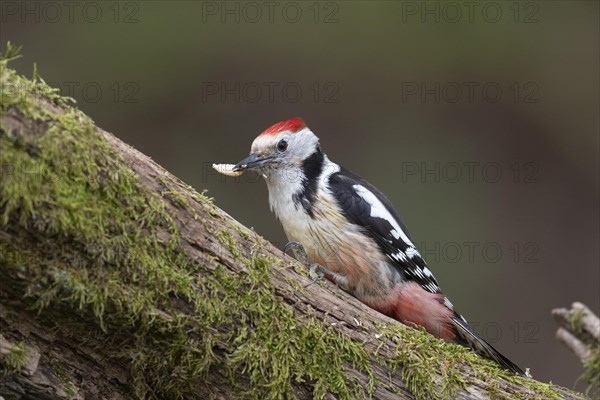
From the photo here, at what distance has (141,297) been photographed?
2305mm

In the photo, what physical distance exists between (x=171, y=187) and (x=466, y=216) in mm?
5277

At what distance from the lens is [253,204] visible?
727 cm

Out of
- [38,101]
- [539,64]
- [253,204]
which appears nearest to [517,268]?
[539,64]

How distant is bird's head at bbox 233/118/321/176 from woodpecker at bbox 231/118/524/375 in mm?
56

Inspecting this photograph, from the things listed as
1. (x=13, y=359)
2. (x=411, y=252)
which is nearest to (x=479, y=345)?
(x=411, y=252)

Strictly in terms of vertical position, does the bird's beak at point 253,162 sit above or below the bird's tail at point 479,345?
above

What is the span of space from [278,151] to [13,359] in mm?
2051

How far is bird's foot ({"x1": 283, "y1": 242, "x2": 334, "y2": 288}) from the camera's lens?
292 centimetres

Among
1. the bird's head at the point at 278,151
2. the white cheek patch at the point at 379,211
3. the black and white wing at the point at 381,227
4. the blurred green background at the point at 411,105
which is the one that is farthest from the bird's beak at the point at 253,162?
the blurred green background at the point at 411,105

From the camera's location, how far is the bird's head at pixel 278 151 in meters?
3.93

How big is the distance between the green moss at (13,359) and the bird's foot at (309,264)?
1.05 m

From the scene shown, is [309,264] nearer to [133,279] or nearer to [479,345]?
[479,345]

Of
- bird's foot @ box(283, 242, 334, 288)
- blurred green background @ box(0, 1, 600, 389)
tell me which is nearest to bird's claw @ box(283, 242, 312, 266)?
bird's foot @ box(283, 242, 334, 288)

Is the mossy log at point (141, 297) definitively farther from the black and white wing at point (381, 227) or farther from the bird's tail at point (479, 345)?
the black and white wing at point (381, 227)
